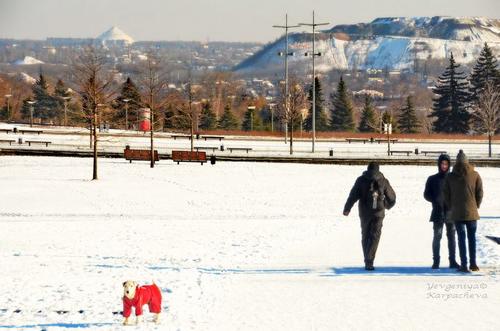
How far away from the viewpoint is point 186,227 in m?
20.0

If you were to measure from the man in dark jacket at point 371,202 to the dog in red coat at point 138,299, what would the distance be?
159 inches

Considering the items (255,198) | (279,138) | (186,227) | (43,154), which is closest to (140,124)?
(279,138)

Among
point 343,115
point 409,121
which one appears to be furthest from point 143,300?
point 343,115

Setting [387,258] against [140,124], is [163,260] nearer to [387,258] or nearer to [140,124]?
[387,258]

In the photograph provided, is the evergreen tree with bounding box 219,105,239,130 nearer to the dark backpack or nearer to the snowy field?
the snowy field

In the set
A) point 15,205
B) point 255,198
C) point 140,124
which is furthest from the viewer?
point 140,124

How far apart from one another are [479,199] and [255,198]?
61.9ft

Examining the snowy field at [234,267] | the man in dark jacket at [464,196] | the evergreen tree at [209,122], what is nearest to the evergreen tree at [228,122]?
the evergreen tree at [209,122]

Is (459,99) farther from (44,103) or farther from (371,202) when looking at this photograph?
(371,202)

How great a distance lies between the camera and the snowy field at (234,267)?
9.66 m

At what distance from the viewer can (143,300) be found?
920cm

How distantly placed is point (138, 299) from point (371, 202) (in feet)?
15.2

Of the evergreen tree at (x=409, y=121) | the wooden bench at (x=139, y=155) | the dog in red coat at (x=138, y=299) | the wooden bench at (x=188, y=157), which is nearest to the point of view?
the dog in red coat at (x=138, y=299)

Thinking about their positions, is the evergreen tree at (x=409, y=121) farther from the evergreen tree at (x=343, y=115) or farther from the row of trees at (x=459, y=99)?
the evergreen tree at (x=343, y=115)
